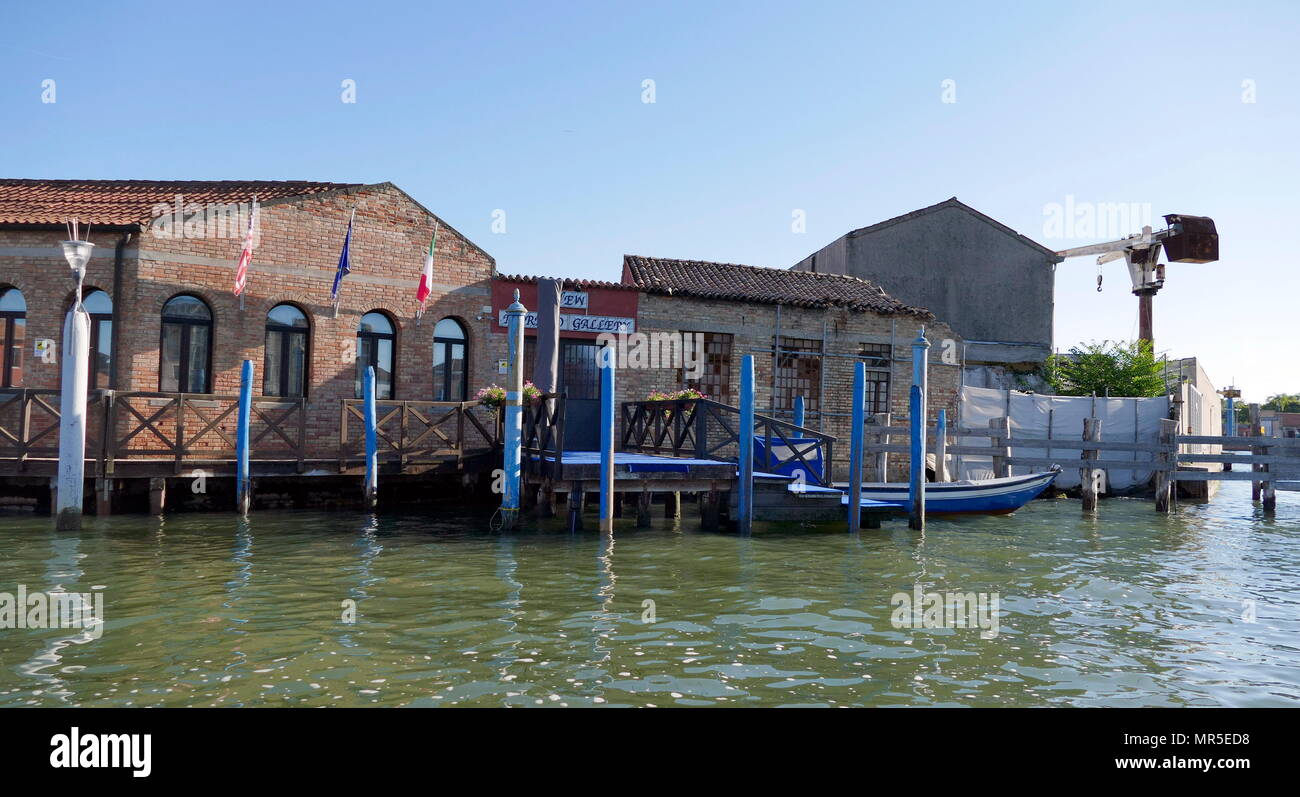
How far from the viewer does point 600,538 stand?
37.7 ft

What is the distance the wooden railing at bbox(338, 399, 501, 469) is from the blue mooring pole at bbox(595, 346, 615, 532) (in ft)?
13.9

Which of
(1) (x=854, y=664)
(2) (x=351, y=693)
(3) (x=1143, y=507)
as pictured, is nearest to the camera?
(2) (x=351, y=693)

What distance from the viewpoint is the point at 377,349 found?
16.5 m

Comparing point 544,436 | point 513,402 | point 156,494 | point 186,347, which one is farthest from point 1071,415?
point 156,494

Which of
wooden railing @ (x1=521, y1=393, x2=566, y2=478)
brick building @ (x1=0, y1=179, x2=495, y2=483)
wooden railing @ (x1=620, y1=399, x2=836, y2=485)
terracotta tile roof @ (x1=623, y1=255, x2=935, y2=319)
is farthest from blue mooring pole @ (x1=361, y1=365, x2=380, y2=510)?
terracotta tile roof @ (x1=623, y1=255, x2=935, y2=319)

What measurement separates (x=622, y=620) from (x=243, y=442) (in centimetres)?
840

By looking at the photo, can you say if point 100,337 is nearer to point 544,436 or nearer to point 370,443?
point 370,443

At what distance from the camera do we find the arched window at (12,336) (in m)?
14.3

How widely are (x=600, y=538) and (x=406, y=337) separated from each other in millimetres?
A: 7126

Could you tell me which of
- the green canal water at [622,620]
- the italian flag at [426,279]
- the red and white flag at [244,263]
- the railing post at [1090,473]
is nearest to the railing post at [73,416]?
the green canal water at [622,620]

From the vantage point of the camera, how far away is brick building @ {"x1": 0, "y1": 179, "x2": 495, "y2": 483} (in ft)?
47.0
